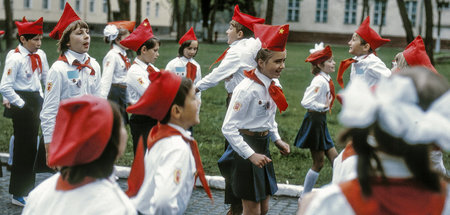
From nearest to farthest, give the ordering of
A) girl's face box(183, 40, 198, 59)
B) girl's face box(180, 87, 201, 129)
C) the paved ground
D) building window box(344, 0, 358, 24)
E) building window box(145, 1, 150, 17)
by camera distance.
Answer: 1. girl's face box(180, 87, 201, 129)
2. the paved ground
3. girl's face box(183, 40, 198, 59)
4. building window box(344, 0, 358, 24)
5. building window box(145, 1, 150, 17)

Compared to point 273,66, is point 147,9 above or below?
below

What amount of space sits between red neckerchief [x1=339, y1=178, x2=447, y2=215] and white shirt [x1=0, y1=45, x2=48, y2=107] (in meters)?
5.33

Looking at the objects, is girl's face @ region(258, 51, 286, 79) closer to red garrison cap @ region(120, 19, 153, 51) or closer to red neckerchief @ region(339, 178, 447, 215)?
red garrison cap @ region(120, 19, 153, 51)

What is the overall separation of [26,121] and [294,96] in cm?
1146

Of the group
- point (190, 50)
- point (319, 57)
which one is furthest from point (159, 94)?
point (190, 50)

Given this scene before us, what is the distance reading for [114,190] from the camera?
9.50 feet

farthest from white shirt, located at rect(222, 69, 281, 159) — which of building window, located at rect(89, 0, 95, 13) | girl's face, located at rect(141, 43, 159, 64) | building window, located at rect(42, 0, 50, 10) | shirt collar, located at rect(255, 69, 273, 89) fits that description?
building window, located at rect(89, 0, 95, 13)

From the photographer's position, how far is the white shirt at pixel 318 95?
25.1ft

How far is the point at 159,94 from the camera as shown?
3676mm

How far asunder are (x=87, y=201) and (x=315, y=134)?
16.7ft

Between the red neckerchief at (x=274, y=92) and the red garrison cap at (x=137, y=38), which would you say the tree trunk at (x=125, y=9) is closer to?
the red garrison cap at (x=137, y=38)

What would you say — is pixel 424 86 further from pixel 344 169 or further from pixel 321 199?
pixel 344 169

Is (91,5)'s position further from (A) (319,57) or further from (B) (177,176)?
(B) (177,176)

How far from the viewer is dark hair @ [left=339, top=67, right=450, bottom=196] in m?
2.31
